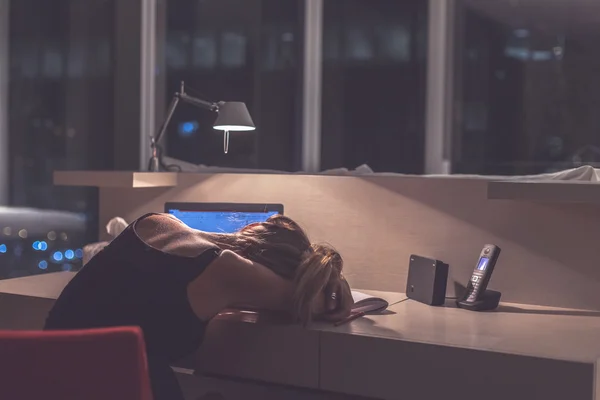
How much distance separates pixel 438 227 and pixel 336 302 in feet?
2.03

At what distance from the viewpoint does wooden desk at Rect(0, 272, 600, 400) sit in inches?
65.8

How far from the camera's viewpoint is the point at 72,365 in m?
1.36

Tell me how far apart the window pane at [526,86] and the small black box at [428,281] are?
0.71 m

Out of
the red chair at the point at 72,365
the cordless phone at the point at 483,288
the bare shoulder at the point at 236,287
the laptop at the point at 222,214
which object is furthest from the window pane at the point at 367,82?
the red chair at the point at 72,365

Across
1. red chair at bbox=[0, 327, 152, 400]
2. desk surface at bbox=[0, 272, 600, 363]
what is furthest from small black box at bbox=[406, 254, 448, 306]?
red chair at bbox=[0, 327, 152, 400]

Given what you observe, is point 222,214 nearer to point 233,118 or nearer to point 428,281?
point 233,118

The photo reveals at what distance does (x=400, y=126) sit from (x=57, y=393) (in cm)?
204

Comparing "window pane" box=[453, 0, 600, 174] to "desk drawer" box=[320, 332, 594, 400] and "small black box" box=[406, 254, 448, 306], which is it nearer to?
"small black box" box=[406, 254, 448, 306]

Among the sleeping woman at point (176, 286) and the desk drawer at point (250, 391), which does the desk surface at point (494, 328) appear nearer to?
the sleeping woman at point (176, 286)

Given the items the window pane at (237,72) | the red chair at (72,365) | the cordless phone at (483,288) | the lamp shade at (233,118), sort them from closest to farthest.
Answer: the red chair at (72,365), the cordless phone at (483,288), the lamp shade at (233,118), the window pane at (237,72)

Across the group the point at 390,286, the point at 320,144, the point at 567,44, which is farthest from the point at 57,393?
the point at 567,44

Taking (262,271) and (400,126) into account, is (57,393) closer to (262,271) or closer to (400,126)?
(262,271)

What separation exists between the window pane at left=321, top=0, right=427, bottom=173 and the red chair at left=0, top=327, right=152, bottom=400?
6.13 feet

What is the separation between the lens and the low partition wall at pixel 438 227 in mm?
2320
